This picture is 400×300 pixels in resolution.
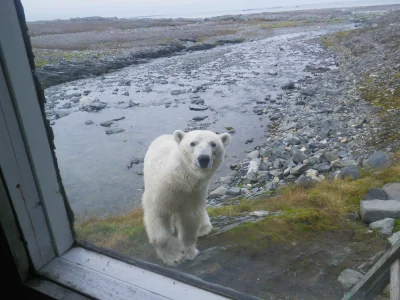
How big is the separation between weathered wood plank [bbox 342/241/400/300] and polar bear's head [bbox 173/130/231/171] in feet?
3.38

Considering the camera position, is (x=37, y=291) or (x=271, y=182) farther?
(x=271, y=182)

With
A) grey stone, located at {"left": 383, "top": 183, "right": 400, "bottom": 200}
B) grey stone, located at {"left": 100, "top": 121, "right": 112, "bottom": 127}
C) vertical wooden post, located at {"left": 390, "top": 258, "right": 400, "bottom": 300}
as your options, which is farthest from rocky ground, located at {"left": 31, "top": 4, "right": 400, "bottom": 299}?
vertical wooden post, located at {"left": 390, "top": 258, "right": 400, "bottom": 300}

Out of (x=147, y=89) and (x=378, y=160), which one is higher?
(x=378, y=160)

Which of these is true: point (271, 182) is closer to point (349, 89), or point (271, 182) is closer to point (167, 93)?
point (349, 89)

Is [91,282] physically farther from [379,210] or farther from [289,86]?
[289,86]

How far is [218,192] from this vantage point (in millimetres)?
4012

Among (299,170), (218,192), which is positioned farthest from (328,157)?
(218,192)

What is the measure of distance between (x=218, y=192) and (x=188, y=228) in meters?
1.69

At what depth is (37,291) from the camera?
691mm

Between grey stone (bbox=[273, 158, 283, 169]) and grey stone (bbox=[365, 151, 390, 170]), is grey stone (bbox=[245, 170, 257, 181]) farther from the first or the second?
grey stone (bbox=[365, 151, 390, 170])

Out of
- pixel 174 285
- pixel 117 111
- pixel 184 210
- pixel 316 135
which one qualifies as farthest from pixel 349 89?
pixel 174 285

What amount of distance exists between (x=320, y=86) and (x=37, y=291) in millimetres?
8965

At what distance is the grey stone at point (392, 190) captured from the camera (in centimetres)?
251

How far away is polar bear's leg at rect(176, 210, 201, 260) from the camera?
2.25 m
